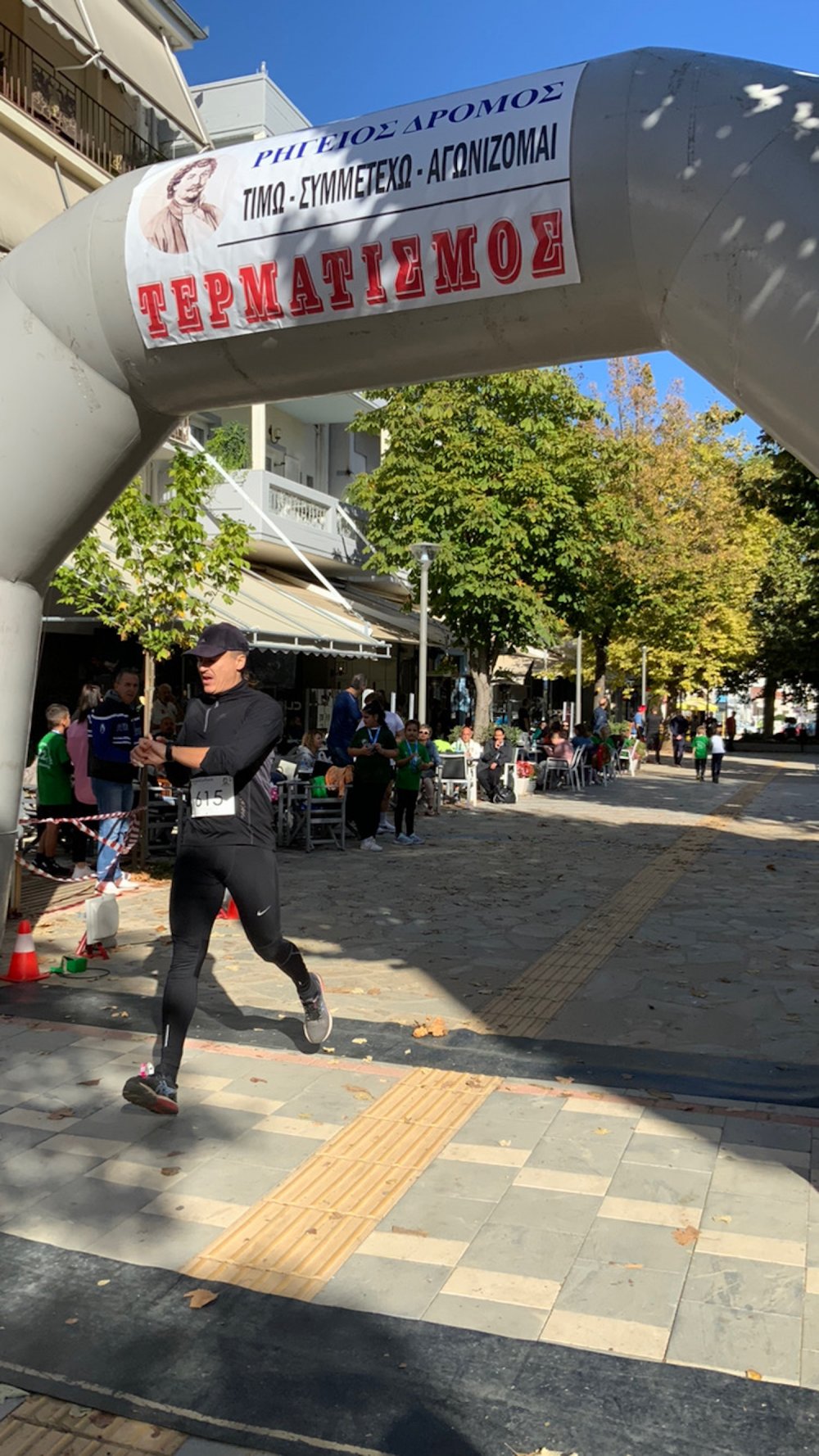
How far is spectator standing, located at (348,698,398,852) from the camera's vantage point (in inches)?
520

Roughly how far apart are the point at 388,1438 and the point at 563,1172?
1640 millimetres

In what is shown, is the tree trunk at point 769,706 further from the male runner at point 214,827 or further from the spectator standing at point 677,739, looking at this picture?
the male runner at point 214,827

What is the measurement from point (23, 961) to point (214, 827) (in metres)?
2.70

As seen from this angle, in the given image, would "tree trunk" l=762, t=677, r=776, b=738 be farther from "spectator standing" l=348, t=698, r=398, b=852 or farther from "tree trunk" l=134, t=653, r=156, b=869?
"tree trunk" l=134, t=653, r=156, b=869

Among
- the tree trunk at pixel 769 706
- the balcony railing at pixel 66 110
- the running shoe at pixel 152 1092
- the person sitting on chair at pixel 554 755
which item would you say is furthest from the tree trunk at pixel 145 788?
the tree trunk at pixel 769 706

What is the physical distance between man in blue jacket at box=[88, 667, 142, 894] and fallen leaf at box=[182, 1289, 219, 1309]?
5997 millimetres

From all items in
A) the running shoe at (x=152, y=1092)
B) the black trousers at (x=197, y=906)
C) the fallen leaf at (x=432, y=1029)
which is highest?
the black trousers at (x=197, y=906)

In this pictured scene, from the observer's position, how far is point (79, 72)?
56.3 ft

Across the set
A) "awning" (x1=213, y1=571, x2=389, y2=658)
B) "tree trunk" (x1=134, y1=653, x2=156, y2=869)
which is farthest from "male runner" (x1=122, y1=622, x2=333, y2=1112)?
"awning" (x1=213, y1=571, x2=389, y2=658)

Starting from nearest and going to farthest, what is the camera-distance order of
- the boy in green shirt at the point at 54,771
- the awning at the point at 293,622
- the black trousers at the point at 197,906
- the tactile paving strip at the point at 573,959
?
the black trousers at the point at 197,906, the tactile paving strip at the point at 573,959, the boy in green shirt at the point at 54,771, the awning at the point at 293,622

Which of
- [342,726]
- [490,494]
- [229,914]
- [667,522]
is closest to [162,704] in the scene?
[342,726]

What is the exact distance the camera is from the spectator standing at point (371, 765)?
43.3 ft

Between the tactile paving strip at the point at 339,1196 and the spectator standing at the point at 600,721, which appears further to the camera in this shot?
the spectator standing at the point at 600,721

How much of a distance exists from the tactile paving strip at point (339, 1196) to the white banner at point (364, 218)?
315 centimetres
